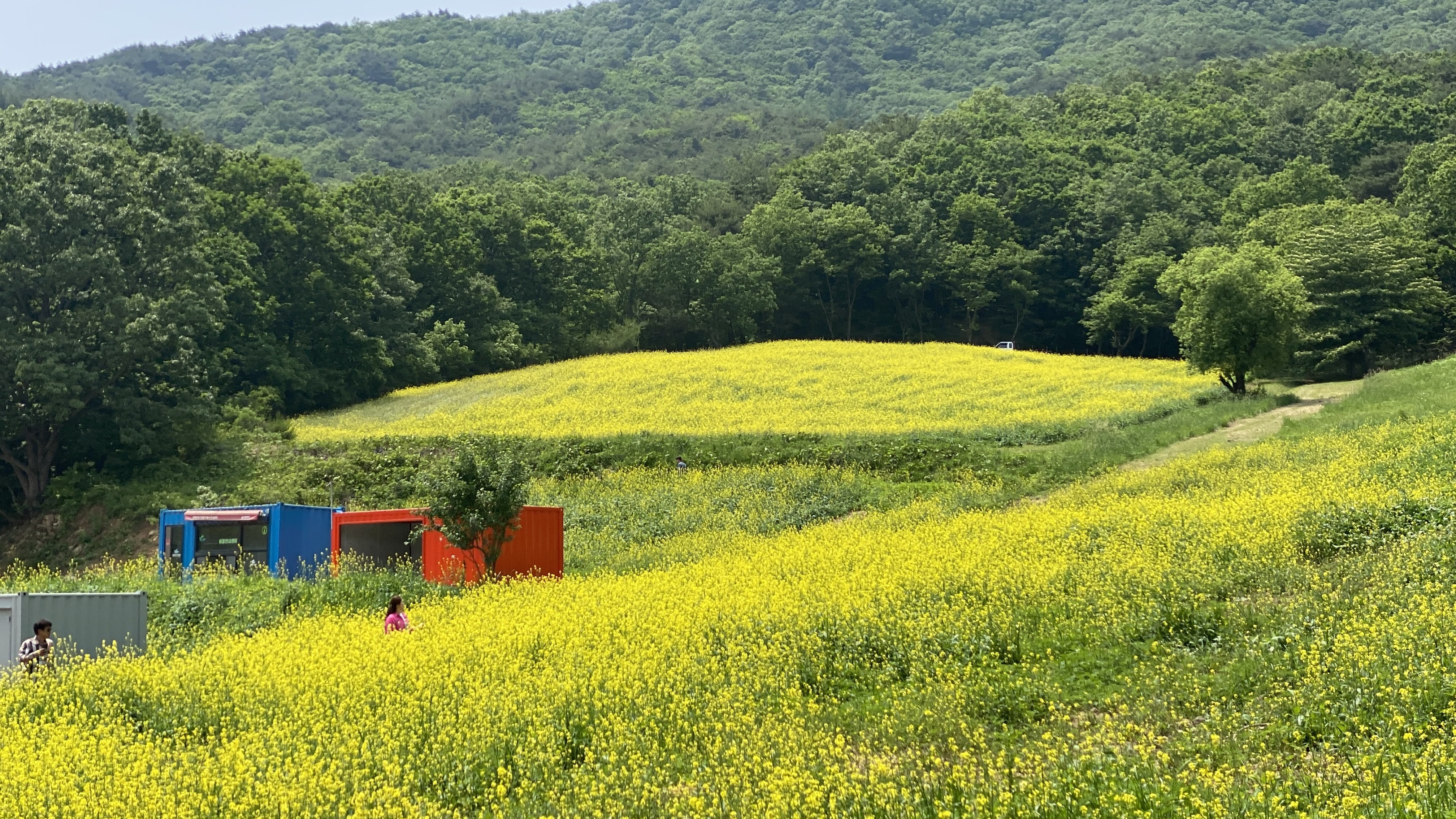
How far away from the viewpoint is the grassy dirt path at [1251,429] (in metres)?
30.5

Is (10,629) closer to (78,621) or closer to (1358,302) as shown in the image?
(78,621)

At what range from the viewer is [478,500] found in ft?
70.4

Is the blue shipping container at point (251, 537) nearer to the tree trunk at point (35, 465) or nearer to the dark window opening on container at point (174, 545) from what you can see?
the dark window opening on container at point (174, 545)

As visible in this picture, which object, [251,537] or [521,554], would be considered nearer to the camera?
[521,554]

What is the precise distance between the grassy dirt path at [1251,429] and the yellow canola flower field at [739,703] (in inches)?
466

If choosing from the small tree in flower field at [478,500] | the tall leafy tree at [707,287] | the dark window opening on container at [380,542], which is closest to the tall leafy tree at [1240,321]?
the small tree in flower field at [478,500]

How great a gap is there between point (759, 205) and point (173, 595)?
7075 cm

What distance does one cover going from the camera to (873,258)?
8194cm

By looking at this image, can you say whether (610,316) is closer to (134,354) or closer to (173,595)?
(134,354)

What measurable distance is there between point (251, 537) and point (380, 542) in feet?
9.21

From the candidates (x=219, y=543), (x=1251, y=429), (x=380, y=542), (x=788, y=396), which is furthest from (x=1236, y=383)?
(x=219, y=543)

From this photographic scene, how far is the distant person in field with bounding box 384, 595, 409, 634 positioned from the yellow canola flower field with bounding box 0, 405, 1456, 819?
0.27m

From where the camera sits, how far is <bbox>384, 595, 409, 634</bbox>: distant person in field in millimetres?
15281

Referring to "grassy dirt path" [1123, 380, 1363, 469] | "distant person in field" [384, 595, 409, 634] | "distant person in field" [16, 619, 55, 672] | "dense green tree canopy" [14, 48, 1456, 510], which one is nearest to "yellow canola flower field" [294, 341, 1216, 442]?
"grassy dirt path" [1123, 380, 1363, 469]
